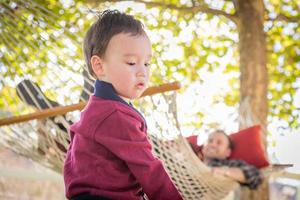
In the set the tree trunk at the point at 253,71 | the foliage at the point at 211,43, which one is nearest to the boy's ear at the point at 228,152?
the tree trunk at the point at 253,71

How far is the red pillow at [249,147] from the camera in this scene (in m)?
2.65

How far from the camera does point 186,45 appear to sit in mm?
4617

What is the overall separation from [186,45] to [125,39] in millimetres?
3715

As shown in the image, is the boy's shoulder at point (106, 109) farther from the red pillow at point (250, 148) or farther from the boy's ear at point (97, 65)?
the red pillow at point (250, 148)

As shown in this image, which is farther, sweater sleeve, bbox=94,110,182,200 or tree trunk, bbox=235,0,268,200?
tree trunk, bbox=235,0,268,200

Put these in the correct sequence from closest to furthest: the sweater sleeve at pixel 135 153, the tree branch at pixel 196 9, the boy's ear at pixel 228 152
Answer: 1. the sweater sleeve at pixel 135 153
2. the boy's ear at pixel 228 152
3. the tree branch at pixel 196 9

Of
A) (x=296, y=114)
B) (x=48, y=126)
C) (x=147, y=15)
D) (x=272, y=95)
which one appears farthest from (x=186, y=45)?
(x=48, y=126)

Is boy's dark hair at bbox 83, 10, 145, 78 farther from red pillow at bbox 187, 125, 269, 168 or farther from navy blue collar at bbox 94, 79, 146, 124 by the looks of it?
red pillow at bbox 187, 125, 269, 168

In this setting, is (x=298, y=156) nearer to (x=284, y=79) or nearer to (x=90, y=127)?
(x=284, y=79)

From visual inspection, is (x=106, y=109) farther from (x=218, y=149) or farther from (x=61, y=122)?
(x=218, y=149)

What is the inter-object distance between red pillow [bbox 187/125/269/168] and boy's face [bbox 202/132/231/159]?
0.04 metres

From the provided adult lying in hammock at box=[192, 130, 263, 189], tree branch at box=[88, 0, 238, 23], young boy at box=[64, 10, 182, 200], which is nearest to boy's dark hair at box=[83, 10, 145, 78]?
young boy at box=[64, 10, 182, 200]

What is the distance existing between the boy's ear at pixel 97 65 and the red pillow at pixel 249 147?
182cm

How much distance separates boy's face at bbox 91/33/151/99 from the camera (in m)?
0.93
